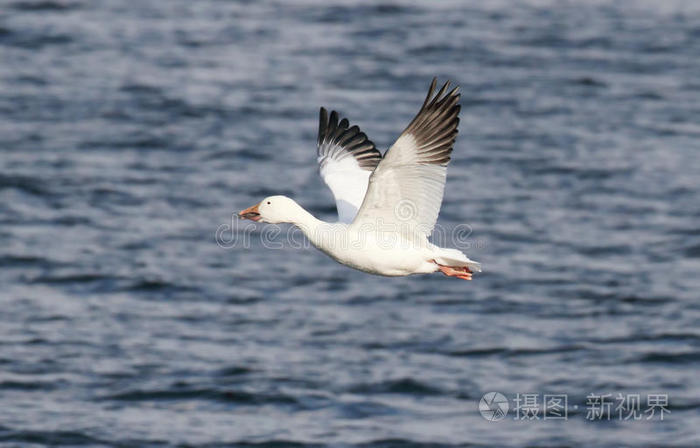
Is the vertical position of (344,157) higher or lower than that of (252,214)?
higher

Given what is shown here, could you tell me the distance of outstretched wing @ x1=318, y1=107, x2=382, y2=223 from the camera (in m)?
12.8

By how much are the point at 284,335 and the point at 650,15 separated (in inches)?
773

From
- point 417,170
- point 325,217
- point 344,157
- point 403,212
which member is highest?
point 325,217

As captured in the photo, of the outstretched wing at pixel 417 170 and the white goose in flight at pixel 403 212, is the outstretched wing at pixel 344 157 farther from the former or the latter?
the outstretched wing at pixel 417 170

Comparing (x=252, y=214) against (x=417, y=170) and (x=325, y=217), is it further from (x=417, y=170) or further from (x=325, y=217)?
(x=325, y=217)

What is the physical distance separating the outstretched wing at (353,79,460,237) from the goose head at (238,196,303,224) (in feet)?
2.43

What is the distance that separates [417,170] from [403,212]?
1.67ft

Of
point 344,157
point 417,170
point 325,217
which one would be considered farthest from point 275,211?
point 325,217

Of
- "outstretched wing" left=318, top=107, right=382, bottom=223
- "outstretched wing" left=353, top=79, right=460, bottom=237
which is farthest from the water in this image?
"outstretched wing" left=353, top=79, right=460, bottom=237

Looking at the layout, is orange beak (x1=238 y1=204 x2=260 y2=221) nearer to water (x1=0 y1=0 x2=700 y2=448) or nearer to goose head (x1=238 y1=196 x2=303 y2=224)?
goose head (x1=238 y1=196 x2=303 y2=224)

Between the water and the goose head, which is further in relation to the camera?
the water

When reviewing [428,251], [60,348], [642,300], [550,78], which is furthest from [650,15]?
[428,251]

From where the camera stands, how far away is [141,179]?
31219mm

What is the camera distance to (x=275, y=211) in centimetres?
1130
